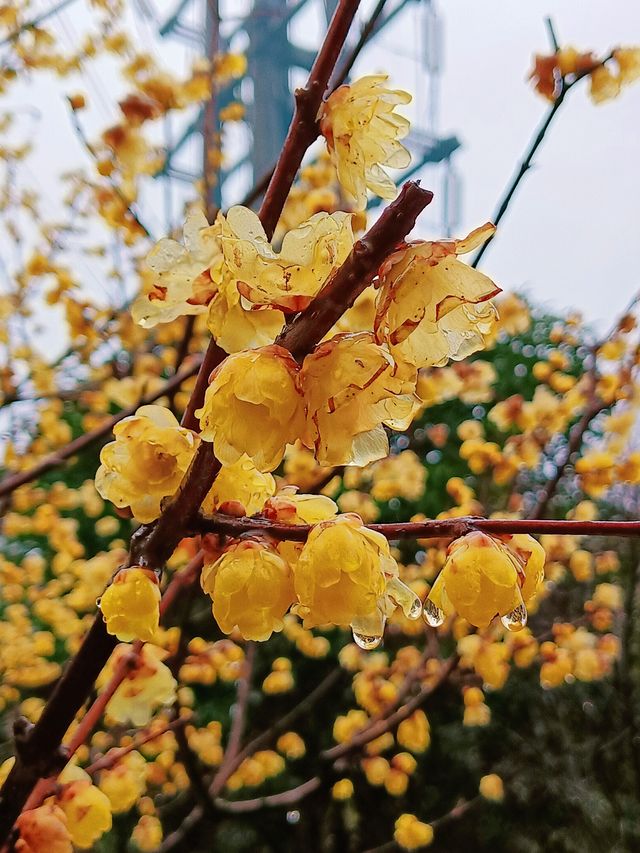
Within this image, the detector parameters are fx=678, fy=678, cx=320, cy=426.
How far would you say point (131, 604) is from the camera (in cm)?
36

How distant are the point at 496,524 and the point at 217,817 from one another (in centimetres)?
135

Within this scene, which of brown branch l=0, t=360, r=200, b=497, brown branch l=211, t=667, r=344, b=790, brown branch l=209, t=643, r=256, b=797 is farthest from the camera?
brown branch l=211, t=667, r=344, b=790

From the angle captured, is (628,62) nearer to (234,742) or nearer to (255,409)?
(255,409)

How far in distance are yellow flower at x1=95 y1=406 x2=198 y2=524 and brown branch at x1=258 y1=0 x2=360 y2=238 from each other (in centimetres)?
13

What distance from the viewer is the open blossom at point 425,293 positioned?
11.9 inches

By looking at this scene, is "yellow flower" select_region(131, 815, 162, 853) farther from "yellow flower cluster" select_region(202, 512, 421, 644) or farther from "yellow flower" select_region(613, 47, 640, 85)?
"yellow flower" select_region(613, 47, 640, 85)

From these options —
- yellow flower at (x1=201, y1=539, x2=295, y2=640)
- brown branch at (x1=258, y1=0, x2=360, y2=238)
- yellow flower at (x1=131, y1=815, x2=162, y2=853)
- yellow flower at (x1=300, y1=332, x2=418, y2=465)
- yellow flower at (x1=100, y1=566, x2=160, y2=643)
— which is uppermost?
brown branch at (x1=258, y1=0, x2=360, y2=238)

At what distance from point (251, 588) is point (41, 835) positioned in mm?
238

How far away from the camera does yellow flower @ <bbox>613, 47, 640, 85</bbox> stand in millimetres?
751

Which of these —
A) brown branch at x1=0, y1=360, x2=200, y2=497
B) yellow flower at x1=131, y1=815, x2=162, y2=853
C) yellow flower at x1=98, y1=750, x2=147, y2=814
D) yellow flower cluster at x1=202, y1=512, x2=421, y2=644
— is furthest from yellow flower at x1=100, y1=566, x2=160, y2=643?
yellow flower at x1=131, y1=815, x2=162, y2=853

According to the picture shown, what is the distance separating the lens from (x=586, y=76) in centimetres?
76

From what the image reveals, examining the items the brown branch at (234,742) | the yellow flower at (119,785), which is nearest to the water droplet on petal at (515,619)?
the yellow flower at (119,785)

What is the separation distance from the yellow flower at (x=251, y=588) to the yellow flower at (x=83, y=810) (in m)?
0.21

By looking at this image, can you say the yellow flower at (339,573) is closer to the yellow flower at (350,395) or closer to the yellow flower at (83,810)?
the yellow flower at (350,395)
